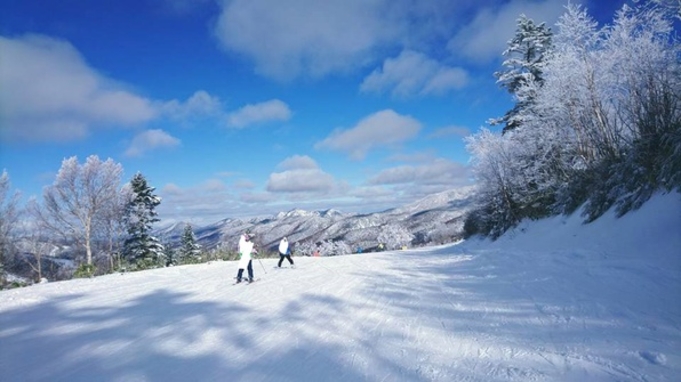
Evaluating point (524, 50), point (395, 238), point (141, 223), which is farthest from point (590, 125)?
point (395, 238)

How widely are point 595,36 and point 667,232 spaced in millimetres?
13839

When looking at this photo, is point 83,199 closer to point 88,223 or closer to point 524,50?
point 88,223

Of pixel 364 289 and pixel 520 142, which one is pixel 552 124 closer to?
pixel 520 142

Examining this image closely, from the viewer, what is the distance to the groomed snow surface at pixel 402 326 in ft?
14.3

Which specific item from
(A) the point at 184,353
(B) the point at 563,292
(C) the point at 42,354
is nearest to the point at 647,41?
(B) the point at 563,292

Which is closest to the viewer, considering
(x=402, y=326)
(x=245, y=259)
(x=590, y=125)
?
(x=402, y=326)

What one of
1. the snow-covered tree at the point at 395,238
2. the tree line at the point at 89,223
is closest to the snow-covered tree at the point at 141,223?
the tree line at the point at 89,223

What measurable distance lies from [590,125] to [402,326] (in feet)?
54.9

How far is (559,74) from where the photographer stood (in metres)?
18.1

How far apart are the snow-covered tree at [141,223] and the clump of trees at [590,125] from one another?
99.5 ft

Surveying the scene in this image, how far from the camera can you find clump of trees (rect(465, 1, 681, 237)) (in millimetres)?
11500

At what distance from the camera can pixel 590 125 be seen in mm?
17453

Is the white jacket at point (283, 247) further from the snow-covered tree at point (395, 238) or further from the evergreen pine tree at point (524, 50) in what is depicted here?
the snow-covered tree at point (395, 238)

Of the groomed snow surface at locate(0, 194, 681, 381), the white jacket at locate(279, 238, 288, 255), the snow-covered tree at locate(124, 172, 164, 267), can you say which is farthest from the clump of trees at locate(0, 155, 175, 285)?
the groomed snow surface at locate(0, 194, 681, 381)
